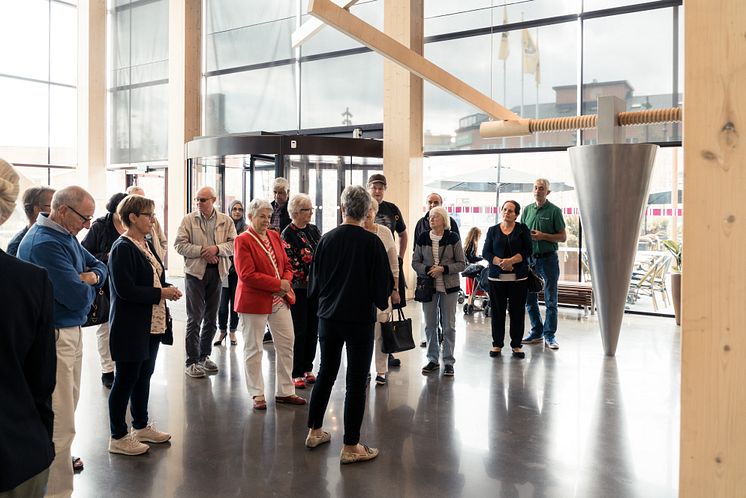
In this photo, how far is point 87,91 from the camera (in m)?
14.5

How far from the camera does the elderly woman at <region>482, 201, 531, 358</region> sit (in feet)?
20.0

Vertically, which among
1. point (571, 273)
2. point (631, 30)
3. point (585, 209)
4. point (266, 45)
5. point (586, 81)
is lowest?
point (571, 273)

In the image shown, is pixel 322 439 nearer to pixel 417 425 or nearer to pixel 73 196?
pixel 417 425

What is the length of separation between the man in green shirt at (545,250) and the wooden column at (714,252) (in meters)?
5.23

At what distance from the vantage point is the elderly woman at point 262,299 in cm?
434

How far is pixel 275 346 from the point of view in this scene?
14.8 feet

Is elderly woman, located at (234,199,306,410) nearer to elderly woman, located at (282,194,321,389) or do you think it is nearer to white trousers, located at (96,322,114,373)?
elderly woman, located at (282,194,321,389)

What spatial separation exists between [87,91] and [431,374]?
40.8 ft

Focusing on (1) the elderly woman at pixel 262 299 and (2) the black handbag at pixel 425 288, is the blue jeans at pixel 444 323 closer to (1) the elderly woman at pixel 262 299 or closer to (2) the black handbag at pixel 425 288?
(2) the black handbag at pixel 425 288

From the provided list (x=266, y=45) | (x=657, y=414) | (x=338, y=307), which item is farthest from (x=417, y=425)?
(x=266, y=45)

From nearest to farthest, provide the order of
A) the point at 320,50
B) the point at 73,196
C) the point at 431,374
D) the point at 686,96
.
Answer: the point at 686,96 < the point at 73,196 < the point at 431,374 < the point at 320,50

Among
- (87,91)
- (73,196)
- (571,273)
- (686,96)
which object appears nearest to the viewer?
(686,96)

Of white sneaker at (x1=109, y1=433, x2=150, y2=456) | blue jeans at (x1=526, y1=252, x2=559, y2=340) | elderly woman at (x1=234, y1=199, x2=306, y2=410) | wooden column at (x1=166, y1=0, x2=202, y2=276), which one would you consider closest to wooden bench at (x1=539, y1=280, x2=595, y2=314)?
blue jeans at (x1=526, y1=252, x2=559, y2=340)

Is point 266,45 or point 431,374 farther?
point 266,45
